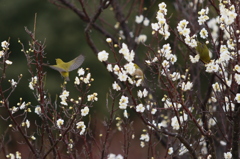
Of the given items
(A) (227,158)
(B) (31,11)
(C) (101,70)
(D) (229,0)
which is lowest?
(A) (227,158)

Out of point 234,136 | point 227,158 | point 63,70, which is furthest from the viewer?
point 227,158

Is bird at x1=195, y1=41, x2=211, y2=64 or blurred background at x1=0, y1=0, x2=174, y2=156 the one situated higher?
blurred background at x1=0, y1=0, x2=174, y2=156

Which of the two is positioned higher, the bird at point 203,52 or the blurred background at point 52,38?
the blurred background at point 52,38

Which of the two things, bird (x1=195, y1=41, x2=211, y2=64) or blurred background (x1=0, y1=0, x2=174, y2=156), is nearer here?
bird (x1=195, y1=41, x2=211, y2=64)

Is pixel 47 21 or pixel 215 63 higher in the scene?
pixel 47 21

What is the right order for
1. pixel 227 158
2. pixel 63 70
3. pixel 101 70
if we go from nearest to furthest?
pixel 63 70 < pixel 227 158 < pixel 101 70

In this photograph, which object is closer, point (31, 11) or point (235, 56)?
point (235, 56)

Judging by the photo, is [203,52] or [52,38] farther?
[52,38]

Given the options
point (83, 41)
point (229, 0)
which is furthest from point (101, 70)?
point (229, 0)

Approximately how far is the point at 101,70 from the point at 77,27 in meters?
1.59

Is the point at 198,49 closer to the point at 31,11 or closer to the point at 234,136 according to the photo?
the point at 234,136

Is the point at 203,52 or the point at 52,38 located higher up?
the point at 52,38

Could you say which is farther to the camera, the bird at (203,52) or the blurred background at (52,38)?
the blurred background at (52,38)

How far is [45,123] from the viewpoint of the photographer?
9.90ft
